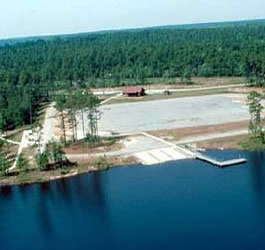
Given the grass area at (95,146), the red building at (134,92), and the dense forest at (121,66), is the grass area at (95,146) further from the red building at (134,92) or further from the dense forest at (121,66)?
the red building at (134,92)

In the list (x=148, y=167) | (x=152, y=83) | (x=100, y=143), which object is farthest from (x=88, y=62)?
(x=148, y=167)

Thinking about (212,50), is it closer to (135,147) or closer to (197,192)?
(135,147)

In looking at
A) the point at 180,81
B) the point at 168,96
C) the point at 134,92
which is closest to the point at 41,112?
the point at 134,92

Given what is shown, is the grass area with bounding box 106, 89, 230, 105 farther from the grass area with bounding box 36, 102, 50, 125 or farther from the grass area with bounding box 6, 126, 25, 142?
the grass area with bounding box 6, 126, 25, 142

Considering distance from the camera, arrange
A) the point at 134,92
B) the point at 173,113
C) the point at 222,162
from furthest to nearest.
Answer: the point at 134,92 → the point at 173,113 → the point at 222,162

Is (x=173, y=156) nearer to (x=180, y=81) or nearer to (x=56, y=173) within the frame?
(x=56, y=173)

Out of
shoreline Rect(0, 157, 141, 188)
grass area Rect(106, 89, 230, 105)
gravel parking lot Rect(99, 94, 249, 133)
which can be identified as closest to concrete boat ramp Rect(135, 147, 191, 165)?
shoreline Rect(0, 157, 141, 188)
